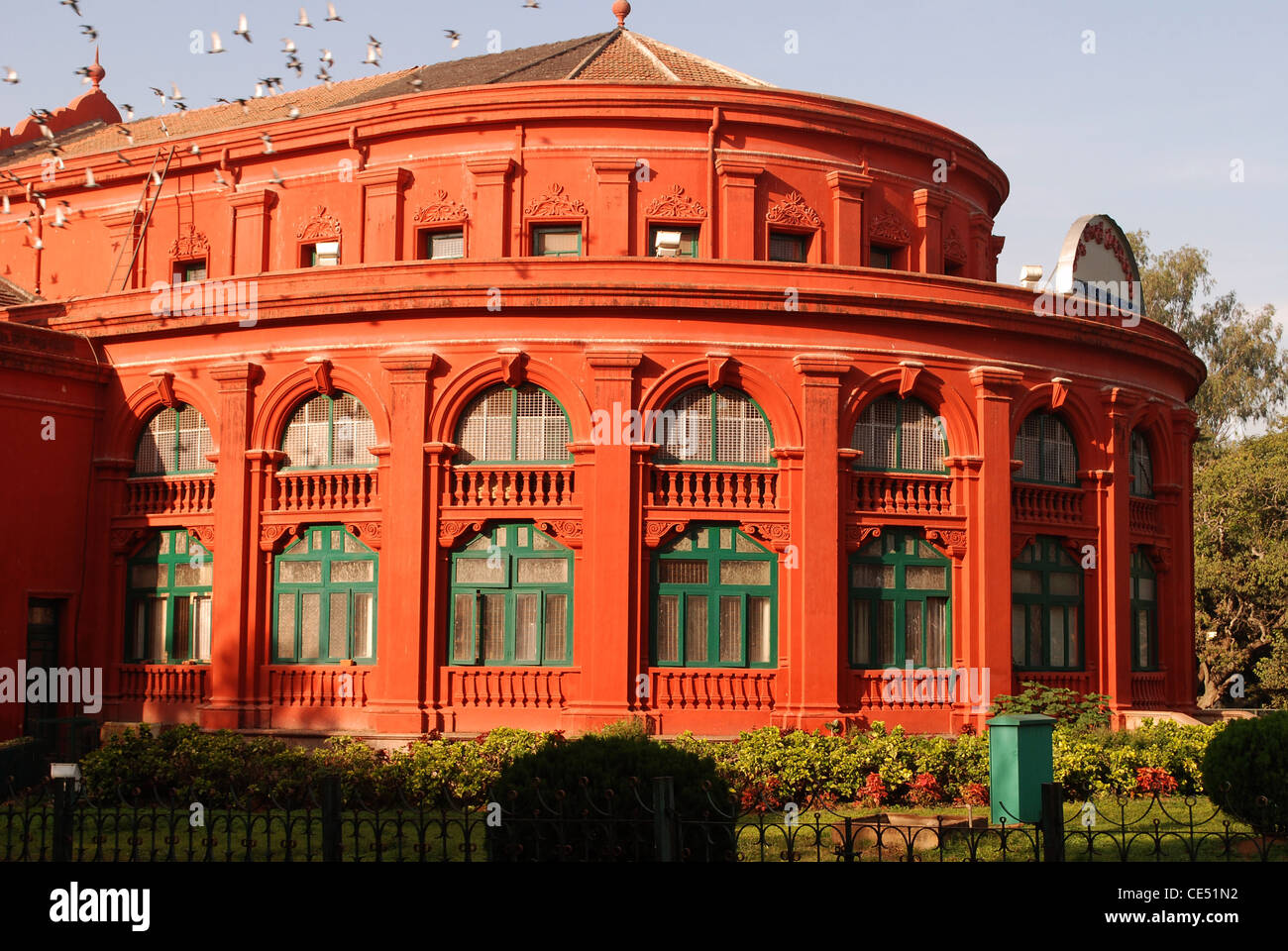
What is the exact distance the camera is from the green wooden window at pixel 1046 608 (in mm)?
25953

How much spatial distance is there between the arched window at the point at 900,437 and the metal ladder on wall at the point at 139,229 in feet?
52.9

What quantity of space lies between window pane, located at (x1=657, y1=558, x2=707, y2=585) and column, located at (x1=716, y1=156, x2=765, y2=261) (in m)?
6.89

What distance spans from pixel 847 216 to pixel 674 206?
11.6ft

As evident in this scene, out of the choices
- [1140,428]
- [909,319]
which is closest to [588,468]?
[909,319]

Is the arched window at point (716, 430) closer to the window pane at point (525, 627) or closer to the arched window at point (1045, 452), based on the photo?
the window pane at point (525, 627)

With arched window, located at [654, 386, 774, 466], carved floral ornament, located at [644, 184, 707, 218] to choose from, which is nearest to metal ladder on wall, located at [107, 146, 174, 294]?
carved floral ornament, located at [644, 184, 707, 218]

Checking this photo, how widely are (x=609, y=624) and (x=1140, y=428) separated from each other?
11822 millimetres

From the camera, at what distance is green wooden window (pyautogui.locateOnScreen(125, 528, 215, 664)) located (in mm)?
25969

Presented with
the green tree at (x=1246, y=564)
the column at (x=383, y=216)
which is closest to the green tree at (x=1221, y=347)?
the green tree at (x=1246, y=564)

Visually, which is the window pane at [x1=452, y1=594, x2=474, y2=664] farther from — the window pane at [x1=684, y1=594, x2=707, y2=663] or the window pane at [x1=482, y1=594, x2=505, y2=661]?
the window pane at [x1=684, y1=594, x2=707, y2=663]

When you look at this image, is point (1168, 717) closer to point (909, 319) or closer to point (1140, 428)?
point (1140, 428)

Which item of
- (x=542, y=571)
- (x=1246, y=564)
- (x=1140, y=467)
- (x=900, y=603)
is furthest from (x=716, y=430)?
(x=1246, y=564)

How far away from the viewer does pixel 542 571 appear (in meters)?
24.1

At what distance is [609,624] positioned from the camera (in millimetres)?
23391
